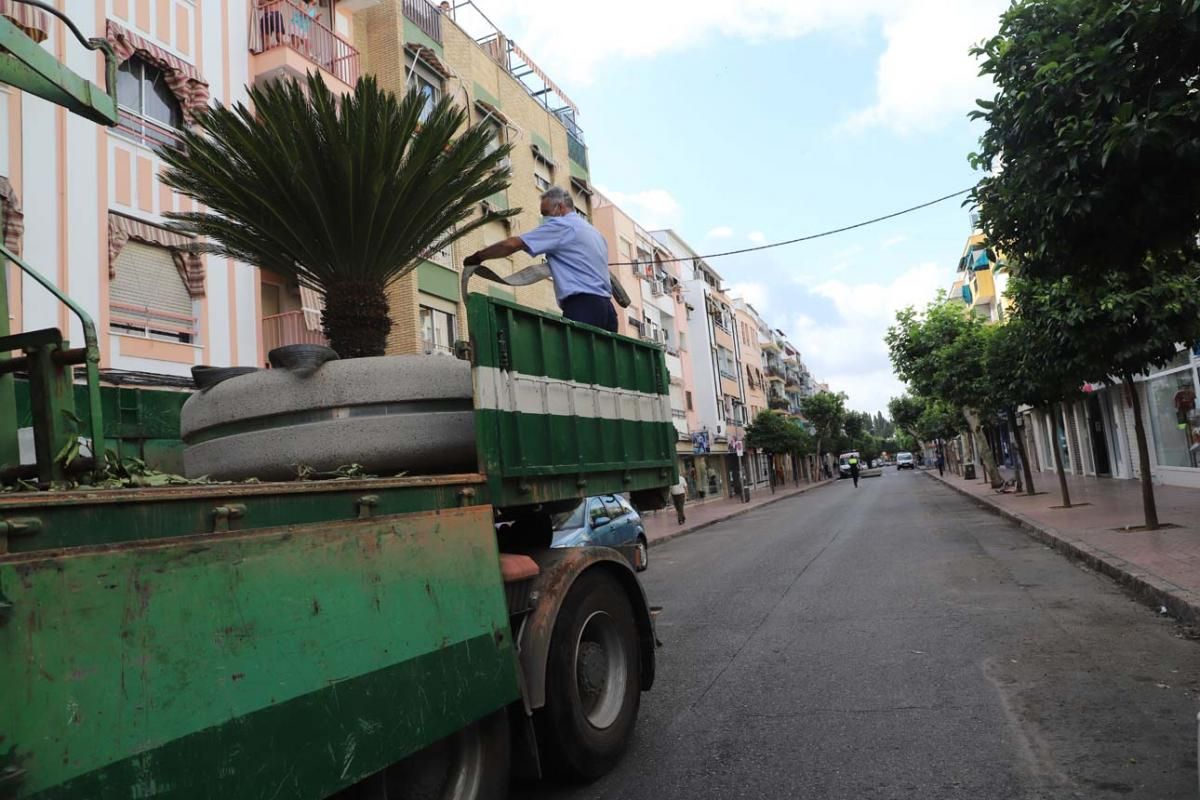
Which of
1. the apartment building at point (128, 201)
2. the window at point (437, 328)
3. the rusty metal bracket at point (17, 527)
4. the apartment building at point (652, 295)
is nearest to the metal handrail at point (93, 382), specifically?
the rusty metal bracket at point (17, 527)

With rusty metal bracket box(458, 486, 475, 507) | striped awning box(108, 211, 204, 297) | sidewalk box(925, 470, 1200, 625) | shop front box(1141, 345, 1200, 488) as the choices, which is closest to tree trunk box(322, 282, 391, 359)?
rusty metal bracket box(458, 486, 475, 507)

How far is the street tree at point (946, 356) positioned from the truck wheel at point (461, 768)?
2149 centimetres

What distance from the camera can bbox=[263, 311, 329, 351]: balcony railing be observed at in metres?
16.2

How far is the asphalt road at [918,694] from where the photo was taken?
377 centimetres

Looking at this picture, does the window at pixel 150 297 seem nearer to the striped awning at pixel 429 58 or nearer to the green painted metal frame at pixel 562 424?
the striped awning at pixel 429 58

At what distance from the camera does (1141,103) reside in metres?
4.87

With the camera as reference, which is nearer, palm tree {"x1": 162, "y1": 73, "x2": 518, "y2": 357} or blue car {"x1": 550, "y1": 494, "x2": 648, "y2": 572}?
palm tree {"x1": 162, "y1": 73, "x2": 518, "y2": 357}

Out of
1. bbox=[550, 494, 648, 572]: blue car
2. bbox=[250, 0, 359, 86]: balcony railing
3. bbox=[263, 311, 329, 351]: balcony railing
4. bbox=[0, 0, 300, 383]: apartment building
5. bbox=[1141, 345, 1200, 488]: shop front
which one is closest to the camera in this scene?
bbox=[550, 494, 648, 572]: blue car

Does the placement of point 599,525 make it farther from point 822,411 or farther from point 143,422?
point 822,411

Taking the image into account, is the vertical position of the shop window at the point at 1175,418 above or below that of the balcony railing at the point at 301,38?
below

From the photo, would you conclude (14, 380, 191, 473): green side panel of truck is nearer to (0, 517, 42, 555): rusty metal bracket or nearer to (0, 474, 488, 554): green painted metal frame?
(0, 474, 488, 554): green painted metal frame

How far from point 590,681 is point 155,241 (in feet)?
42.0

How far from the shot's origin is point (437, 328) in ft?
70.0

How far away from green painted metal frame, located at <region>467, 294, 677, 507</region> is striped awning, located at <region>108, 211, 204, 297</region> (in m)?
9.71
